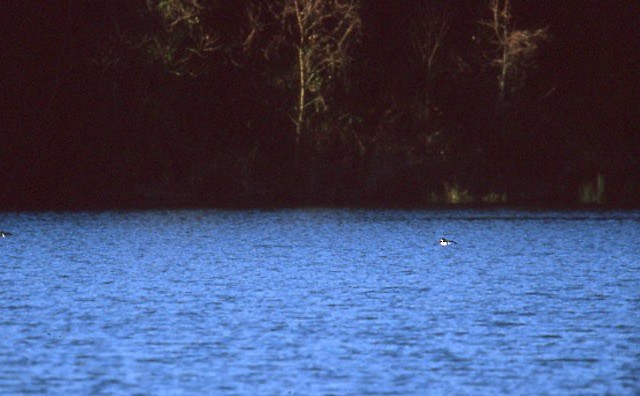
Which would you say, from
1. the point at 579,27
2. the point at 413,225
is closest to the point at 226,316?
the point at 413,225

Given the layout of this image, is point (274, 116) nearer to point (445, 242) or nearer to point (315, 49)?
point (315, 49)

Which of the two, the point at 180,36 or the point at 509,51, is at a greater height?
the point at 180,36

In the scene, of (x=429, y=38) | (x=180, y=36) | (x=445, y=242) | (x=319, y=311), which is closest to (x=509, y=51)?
(x=429, y=38)

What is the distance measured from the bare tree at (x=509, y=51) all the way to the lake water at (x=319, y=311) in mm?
16677

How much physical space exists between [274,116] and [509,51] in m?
11.4

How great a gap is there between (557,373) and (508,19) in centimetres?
4733

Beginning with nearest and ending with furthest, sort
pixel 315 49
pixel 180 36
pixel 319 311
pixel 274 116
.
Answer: pixel 319 311 → pixel 180 36 → pixel 315 49 → pixel 274 116

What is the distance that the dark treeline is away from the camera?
62688 mm

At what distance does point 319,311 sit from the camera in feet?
89.0

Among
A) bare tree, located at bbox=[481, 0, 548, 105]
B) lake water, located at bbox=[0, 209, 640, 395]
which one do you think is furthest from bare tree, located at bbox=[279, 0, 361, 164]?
lake water, located at bbox=[0, 209, 640, 395]

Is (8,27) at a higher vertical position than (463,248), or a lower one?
higher

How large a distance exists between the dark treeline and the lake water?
46.5 feet

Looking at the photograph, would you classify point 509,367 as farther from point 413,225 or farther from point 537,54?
point 537,54

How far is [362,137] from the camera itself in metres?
64.2
